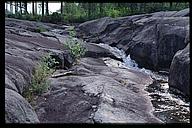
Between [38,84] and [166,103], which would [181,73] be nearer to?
[166,103]

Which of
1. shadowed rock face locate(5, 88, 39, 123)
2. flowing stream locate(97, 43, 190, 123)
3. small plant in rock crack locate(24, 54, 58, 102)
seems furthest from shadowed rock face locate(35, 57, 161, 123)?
shadowed rock face locate(5, 88, 39, 123)

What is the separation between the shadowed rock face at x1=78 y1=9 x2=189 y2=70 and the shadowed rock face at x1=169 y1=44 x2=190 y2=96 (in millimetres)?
2811

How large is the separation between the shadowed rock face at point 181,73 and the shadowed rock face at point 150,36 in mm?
2811

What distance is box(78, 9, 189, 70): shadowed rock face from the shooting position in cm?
1598

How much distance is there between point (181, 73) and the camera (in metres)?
10.7

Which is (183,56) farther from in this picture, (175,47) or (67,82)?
(175,47)

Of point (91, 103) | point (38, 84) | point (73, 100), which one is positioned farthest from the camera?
point (38, 84)

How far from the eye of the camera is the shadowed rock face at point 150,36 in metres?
16.0

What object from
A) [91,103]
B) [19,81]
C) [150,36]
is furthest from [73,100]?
[150,36]

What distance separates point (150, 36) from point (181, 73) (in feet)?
26.0

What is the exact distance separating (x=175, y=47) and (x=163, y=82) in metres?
2.84

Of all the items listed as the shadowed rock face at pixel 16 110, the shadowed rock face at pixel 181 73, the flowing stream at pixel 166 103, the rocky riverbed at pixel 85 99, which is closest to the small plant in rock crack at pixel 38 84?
the rocky riverbed at pixel 85 99

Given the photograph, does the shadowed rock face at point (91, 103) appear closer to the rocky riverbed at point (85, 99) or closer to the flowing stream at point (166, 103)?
the rocky riverbed at point (85, 99)

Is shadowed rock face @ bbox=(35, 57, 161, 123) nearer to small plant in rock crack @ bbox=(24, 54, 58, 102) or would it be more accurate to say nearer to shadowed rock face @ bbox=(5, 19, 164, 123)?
shadowed rock face @ bbox=(5, 19, 164, 123)
